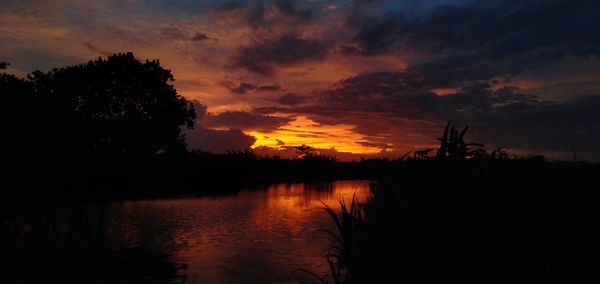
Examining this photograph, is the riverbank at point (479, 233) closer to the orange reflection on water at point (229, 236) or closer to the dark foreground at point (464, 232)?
the dark foreground at point (464, 232)

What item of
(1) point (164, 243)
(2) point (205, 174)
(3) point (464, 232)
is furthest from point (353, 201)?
(2) point (205, 174)

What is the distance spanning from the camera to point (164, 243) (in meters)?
17.2

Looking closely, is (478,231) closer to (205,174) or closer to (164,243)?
(164,243)

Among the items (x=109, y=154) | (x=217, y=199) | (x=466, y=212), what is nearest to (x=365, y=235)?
(x=466, y=212)

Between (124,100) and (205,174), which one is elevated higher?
(124,100)

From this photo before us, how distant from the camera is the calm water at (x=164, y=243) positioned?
13.2 m

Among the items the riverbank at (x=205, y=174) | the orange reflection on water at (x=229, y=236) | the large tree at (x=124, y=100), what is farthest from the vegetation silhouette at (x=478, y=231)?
the large tree at (x=124, y=100)

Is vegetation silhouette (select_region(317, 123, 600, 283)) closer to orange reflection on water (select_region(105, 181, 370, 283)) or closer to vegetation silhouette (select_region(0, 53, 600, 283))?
vegetation silhouette (select_region(0, 53, 600, 283))

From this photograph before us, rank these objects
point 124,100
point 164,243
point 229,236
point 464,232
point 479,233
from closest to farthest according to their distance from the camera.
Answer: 1. point 464,232
2. point 479,233
3. point 164,243
4. point 229,236
5. point 124,100

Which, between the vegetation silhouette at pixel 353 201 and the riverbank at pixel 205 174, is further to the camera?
the riverbank at pixel 205 174

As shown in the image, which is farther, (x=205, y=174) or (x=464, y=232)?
(x=205, y=174)

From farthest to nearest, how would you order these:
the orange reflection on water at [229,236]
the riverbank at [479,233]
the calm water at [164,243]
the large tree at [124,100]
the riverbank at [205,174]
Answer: the large tree at [124,100] → the orange reflection on water at [229,236] → the calm water at [164,243] → the riverbank at [205,174] → the riverbank at [479,233]

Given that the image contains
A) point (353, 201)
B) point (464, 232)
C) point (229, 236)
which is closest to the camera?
point (464, 232)

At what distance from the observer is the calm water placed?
1321 centimetres
